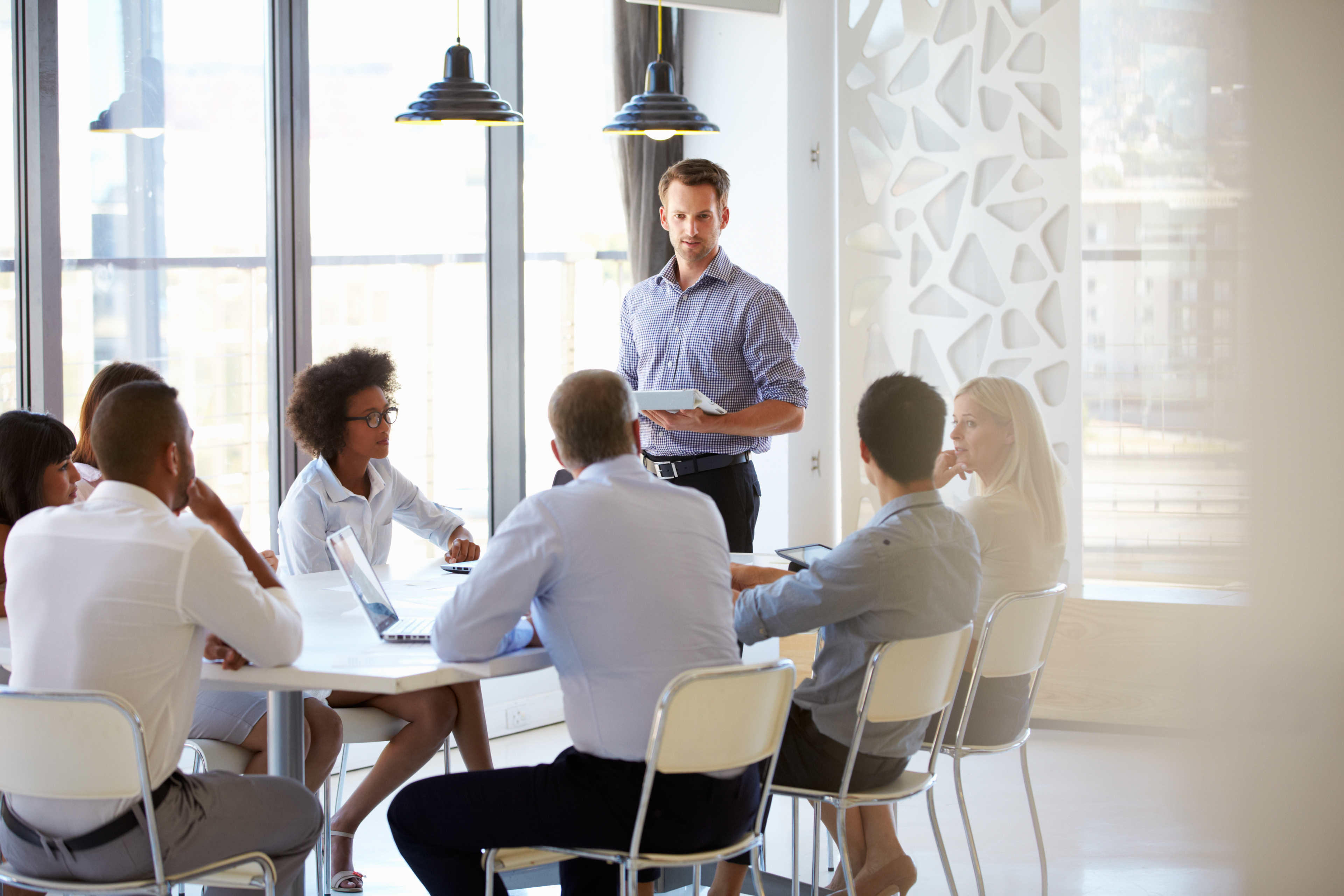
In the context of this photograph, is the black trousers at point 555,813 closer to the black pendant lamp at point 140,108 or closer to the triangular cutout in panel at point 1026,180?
the black pendant lamp at point 140,108

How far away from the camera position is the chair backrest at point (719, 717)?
203cm

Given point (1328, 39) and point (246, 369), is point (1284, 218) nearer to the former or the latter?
point (1328, 39)

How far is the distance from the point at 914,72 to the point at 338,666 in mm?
3807

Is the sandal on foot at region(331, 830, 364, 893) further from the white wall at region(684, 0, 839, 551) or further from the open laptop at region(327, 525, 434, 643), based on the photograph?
the white wall at region(684, 0, 839, 551)

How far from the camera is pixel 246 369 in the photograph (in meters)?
4.17

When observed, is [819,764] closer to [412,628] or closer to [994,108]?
[412,628]

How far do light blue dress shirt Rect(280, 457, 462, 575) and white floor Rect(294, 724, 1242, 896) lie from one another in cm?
85

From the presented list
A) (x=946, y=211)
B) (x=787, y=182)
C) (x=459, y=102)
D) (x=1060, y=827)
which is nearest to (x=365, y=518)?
(x=459, y=102)

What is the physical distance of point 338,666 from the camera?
2129mm

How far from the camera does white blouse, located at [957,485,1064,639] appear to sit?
299 centimetres

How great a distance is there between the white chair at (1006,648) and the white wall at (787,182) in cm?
216

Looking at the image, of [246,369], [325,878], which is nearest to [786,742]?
[325,878]

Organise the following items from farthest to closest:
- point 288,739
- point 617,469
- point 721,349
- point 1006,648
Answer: point 721,349
point 1006,648
point 288,739
point 617,469

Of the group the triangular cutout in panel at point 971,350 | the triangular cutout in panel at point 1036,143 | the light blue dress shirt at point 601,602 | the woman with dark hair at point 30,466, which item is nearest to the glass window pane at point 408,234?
the woman with dark hair at point 30,466
